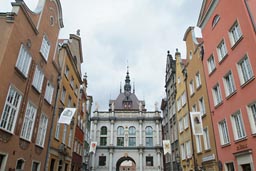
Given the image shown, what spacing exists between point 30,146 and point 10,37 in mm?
7535

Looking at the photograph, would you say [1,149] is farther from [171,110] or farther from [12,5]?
[171,110]

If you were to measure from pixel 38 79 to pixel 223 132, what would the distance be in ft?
48.5

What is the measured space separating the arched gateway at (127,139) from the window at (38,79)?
32.3 m

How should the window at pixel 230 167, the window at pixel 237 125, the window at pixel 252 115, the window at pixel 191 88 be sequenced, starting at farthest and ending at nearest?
the window at pixel 191 88 < the window at pixel 230 167 < the window at pixel 237 125 < the window at pixel 252 115

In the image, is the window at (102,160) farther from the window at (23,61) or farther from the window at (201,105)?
the window at (23,61)

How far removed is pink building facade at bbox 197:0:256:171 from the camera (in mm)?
13078

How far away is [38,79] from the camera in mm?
16797

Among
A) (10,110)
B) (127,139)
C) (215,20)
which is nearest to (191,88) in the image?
(215,20)

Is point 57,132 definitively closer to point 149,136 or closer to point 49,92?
point 49,92

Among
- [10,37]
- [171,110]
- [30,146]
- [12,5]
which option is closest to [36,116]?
[30,146]

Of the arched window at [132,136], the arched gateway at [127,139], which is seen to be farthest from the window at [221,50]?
the arched window at [132,136]

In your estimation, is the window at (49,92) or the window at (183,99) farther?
the window at (183,99)

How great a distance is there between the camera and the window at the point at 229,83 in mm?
15656

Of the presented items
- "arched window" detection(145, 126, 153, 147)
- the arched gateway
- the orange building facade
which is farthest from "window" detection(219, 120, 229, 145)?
"arched window" detection(145, 126, 153, 147)
